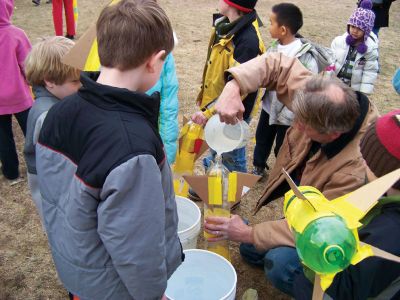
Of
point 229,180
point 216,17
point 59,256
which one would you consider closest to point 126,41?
point 59,256

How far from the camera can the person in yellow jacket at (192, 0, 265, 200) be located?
2.60 meters

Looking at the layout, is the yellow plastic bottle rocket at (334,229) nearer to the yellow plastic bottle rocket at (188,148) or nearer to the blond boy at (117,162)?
the blond boy at (117,162)

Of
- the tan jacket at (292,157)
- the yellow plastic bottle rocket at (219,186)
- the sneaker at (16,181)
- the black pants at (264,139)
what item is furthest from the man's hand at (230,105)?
the sneaker at (16,181)

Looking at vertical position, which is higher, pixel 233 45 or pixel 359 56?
pixel 233 45

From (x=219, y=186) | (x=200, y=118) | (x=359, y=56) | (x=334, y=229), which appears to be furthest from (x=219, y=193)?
(x=359, y=56)

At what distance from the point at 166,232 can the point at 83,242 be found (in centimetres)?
27

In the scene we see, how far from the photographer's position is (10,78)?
112 inches

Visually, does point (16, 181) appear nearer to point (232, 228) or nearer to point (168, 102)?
point (168, 102)

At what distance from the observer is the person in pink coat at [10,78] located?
9.18 ft

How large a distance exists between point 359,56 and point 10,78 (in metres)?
2.81

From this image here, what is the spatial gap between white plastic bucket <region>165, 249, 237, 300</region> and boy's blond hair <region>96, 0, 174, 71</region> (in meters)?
1.15

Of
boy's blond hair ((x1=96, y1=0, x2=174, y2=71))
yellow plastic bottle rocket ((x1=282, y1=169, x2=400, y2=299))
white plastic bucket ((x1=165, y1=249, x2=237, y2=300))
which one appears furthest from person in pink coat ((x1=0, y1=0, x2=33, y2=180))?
yellow plastic bottle rocket ((x1=282, y1=169, x2=400, y2=299))

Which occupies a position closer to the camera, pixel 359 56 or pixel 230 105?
pixel 230 105

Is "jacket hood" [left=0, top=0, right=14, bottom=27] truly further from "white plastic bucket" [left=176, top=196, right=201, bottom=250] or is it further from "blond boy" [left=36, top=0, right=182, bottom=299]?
"blond boy" [left=36, top=0, right=182, bottom=299]
